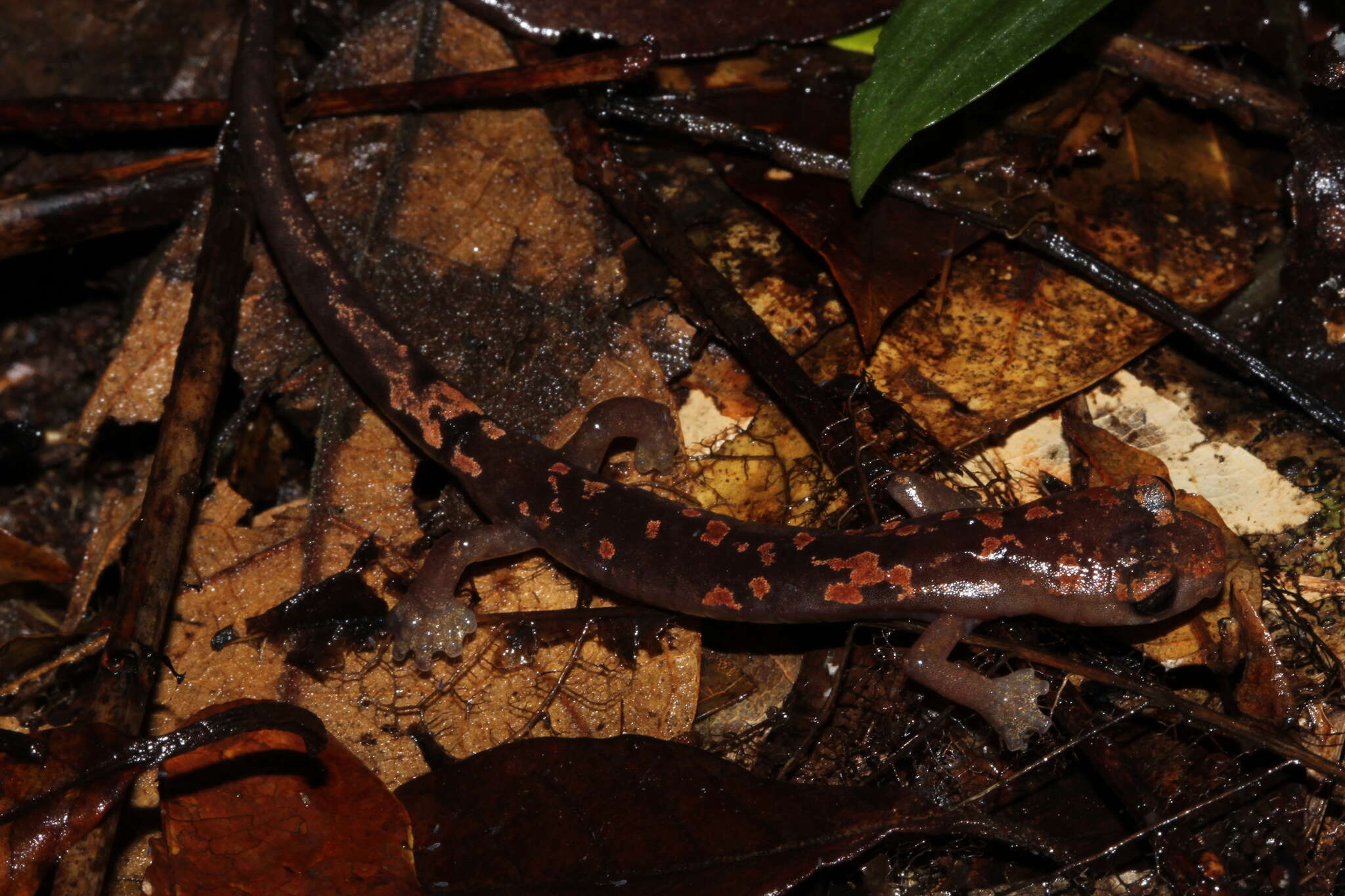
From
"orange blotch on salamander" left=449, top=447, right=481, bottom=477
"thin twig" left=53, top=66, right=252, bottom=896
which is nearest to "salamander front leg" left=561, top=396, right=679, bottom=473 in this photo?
"orange blotch on salamander" left=449, top=447, right=481, bottom=477

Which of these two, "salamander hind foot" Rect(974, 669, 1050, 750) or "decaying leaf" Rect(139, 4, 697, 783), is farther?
"decaying leaf" Rect(139, 4, 697, 783)

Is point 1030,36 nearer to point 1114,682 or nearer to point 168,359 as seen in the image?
point 1114,682

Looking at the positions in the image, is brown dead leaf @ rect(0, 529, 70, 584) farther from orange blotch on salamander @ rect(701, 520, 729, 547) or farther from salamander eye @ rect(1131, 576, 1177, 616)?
salamander eye @ rect(1131, 576, 1177, 616)

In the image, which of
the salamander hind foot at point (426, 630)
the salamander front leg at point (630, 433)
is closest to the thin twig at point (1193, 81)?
the salamander front leg at point (630, 433)

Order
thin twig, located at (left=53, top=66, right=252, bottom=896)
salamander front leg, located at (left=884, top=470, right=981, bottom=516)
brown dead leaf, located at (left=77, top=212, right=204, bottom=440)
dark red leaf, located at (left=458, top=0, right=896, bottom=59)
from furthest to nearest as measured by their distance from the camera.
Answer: dark red leaf, located at (left=458, top=0, right=896, bottom=59) → brown dead leaf, located at (left=77, top=212, right=204, bottom=440) → salamander front leg, located at (left=884, top=470, right=981, bottom=516) → thin twig, located at (left=53, top=66, right=252, bottom=896)

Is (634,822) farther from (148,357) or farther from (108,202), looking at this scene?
(108,202)

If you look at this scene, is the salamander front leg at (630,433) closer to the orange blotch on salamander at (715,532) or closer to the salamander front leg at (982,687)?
the orange blotch on salamander at (715,532)

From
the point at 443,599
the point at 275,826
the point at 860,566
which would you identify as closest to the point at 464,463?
the point at 443,599
